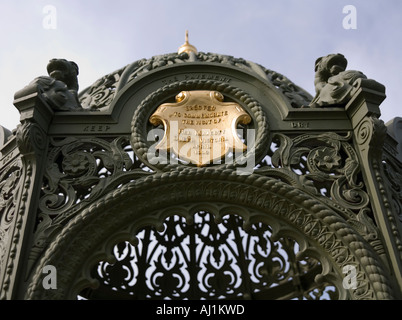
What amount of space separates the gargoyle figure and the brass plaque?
924 millimetres

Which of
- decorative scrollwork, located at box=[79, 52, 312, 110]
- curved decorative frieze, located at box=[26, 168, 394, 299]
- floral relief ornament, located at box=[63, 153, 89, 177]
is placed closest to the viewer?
curved decorative frieze, located at box=[26, 168, 394, 299]

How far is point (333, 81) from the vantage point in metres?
6.81

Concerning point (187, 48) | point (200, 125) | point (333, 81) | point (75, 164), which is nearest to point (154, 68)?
point (200, 125)

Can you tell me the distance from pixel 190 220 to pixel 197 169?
52 centimetres

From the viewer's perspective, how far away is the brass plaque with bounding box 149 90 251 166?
6.36m

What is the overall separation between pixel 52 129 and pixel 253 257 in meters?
3.32

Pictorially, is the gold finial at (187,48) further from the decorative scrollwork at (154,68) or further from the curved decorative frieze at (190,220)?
the curved decorative frieze at (190,220)

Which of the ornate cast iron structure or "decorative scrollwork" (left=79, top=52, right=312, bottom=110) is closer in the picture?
the ornate cast iron structure

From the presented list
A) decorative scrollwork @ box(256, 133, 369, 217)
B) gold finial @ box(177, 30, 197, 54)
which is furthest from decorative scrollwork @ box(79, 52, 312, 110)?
gold finial @ box(177, 30, 197, 54)

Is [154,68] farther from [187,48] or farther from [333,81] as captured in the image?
[187,48]

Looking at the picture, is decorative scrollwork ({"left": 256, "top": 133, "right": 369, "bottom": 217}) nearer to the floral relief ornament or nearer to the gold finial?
the floral relief ornament

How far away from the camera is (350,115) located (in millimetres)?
6609

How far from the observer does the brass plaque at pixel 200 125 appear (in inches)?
250

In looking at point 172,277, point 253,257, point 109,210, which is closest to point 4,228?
point 109,210
